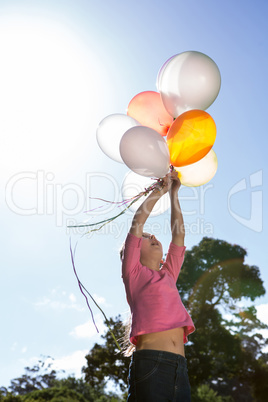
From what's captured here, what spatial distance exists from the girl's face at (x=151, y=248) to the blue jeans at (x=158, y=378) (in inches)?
24.6

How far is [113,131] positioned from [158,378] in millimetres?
1646

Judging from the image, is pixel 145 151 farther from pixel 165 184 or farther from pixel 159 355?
pixel 159 355

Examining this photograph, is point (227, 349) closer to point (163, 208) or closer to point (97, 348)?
point (97, 348)

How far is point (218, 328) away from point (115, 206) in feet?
33.1

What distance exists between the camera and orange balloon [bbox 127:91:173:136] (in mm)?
2641

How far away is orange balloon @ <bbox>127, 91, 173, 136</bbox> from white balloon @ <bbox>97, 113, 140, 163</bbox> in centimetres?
7

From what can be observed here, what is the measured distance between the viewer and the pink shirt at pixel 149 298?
190 cm

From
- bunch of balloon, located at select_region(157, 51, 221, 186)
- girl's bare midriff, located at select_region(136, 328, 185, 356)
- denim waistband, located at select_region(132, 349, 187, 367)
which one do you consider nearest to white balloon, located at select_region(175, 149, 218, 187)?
bunch of balloon, located at select_region(157, 51, 221, 186)

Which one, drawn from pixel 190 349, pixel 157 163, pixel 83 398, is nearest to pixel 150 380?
pixel 157 163

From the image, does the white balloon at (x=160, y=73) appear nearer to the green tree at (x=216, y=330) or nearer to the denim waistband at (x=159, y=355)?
the denim waistband at (x=159, y=355)

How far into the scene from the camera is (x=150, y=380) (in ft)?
5.67

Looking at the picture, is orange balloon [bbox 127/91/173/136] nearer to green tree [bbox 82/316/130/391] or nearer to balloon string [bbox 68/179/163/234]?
balloon string [bbox 68/179/163/234]

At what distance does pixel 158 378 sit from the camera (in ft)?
5.70

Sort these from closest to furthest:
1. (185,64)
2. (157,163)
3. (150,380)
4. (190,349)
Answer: (150,380) → (157,163) → (185,64) → (190,349)
